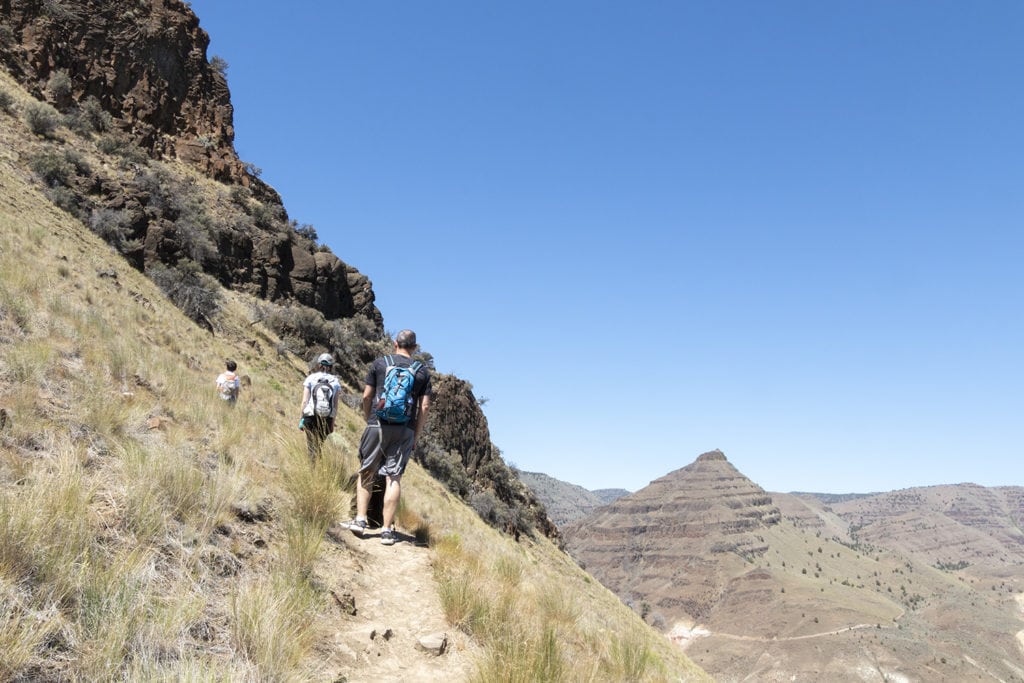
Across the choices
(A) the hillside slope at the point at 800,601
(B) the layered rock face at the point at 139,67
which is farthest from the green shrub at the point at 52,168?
(A) the hillside slope at the point at 800,601

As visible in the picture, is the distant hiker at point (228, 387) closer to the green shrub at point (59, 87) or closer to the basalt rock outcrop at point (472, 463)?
the basalt rock outcrop at point (472, 463)

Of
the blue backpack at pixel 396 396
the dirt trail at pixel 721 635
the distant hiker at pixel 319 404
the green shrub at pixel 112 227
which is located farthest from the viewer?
the dirt trail at pixel 721 635

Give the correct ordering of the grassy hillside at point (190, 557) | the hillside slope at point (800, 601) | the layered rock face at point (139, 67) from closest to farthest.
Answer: the grassy hillside at point (190, 557) → the layered rock face at point (139, 67) → the hillside slope at point (800, 601)

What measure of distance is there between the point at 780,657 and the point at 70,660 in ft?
381

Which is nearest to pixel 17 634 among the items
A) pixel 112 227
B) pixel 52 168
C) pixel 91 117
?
pixel 112 227

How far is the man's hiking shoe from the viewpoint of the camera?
5.93 m

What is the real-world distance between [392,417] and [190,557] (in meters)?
2.43

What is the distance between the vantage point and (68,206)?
61.9ft

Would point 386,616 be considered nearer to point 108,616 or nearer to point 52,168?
point 108,616

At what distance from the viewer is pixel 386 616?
454 cm

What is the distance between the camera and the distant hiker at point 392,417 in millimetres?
5938

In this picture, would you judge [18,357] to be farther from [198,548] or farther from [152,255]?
[152,255]

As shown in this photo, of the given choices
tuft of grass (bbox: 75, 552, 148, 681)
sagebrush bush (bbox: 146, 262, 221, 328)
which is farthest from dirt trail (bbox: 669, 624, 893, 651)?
tuft of grass (bbox: 75, 552, 148, 681)

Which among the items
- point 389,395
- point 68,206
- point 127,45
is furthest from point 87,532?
point 127,45
